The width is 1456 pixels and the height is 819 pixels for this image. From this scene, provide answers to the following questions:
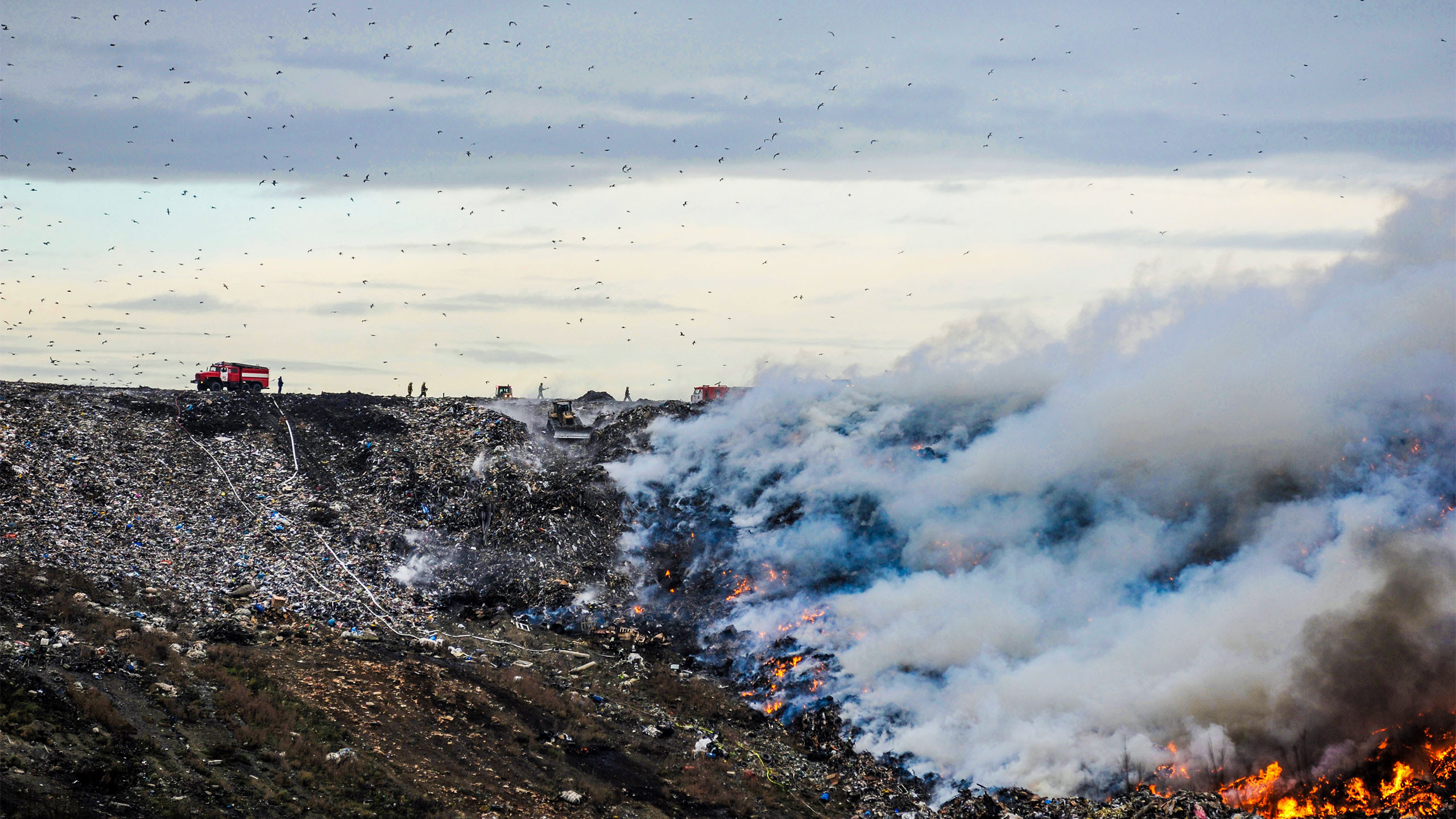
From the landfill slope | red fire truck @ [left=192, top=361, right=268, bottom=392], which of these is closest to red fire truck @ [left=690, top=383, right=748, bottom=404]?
the landfill slope

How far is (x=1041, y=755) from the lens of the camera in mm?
21281

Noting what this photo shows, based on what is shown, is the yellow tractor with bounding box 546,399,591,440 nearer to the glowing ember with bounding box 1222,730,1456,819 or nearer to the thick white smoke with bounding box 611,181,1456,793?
the thick white smoke with bounding box 611,181,1456,793

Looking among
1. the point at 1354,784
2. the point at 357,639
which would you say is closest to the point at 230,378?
the point at 357,639

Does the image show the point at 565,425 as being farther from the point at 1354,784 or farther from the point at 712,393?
the point at 1354,784

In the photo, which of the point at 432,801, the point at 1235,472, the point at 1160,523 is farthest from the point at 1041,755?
the point at 432,801

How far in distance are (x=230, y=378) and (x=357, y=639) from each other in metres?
21.1

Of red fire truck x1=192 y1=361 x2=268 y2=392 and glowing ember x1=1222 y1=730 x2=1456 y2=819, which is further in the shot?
→ red fire truck x1=192 y1=361 x2=268 y2=392

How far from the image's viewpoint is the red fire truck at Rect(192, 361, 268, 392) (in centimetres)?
4262

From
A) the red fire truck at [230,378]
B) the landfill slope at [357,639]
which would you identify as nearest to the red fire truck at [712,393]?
the landfill slope at [357,639]

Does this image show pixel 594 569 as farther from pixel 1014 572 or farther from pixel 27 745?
pixel 27 745

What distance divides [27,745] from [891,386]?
86.4 ft

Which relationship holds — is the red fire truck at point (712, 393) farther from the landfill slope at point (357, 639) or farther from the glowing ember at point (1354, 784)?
the glowing ember at point (1354, 784)

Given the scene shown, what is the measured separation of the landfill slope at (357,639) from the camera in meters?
18.5

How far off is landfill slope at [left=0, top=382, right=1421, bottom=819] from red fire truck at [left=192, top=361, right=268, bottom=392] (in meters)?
3.41
